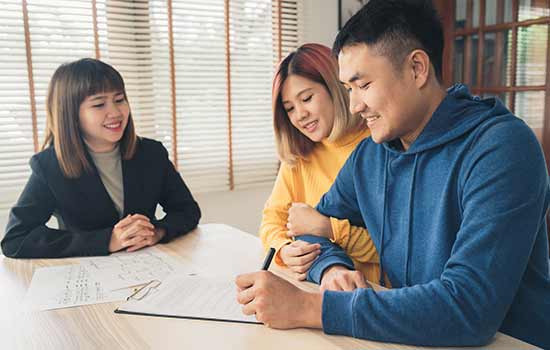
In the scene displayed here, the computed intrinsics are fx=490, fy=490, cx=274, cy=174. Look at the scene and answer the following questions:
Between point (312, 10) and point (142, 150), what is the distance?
1.92m

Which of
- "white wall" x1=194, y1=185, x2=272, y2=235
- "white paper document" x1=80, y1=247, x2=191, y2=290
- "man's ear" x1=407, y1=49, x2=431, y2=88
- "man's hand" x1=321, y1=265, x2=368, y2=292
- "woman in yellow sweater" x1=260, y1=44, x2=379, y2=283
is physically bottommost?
"white wall" x1=194, y1=185, x2=272, y2=235

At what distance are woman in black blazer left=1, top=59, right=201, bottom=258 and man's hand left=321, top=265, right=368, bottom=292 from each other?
660 millimetres

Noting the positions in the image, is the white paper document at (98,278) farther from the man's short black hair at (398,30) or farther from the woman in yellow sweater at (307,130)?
the man's short black hair at (398,30)

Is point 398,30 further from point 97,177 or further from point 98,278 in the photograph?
point 97,177

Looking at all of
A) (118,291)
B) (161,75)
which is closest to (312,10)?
(161,75)

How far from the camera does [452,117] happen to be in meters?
0.99

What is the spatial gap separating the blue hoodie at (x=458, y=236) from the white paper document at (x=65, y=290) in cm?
48

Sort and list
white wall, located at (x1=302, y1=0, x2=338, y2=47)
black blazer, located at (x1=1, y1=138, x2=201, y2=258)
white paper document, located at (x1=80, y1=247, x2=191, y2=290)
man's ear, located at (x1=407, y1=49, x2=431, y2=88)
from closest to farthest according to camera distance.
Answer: man's ear, located at (x1=407, y1=49, x2=431, y2=88), white paper document, located at (x1=80, y1=247, x2=191, y2=290), black blazer, located at (x1=1, y1=138, x2=201, y2=258), white wall, located at (x1=302, y1=0, x2=338, y2=47)

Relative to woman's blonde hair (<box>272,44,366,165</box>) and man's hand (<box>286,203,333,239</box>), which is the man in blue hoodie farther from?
woman's blonde hair (<box>272,44,366,165</box>)

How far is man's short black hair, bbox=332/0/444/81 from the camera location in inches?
39.5

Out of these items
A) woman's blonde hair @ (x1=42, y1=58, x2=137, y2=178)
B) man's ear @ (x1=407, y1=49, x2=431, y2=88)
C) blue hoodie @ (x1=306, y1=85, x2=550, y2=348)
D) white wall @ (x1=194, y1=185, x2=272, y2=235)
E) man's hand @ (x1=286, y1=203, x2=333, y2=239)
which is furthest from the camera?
white wall @ (x1=194, y1=185, x2=272, y2=235)

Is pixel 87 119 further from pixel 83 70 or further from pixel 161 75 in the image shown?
pixel 161 75

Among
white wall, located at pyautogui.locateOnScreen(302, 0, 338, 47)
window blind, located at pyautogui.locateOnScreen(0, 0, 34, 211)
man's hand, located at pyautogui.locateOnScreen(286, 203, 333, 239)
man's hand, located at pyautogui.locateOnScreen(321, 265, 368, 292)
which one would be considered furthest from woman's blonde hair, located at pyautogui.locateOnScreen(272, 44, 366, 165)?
white wall, located at pyautogui.locateOnScreen(302, 0, 338, 47)

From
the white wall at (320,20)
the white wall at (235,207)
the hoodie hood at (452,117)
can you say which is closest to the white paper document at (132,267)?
the hoodie hood at (452,117)
